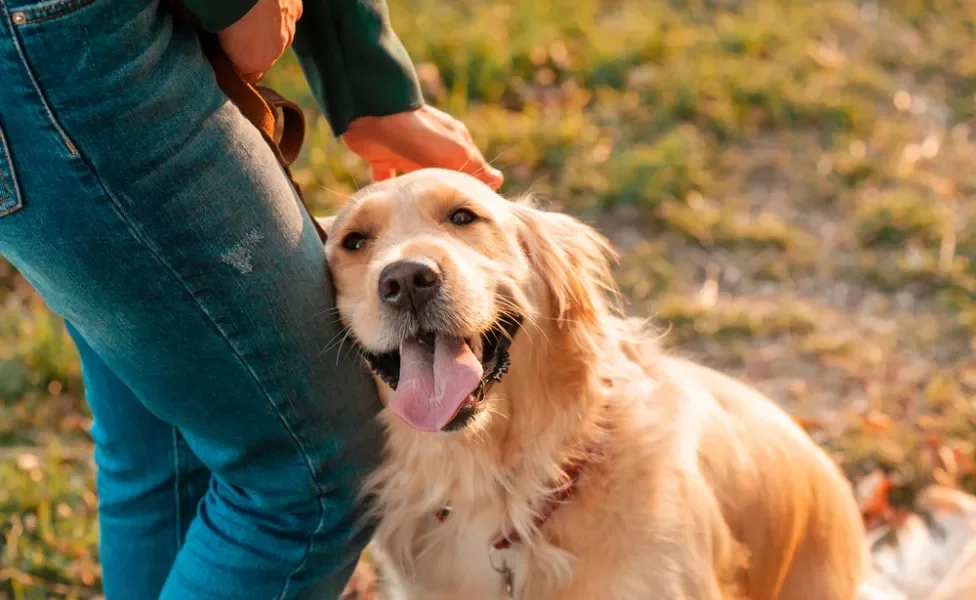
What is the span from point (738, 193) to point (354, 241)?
→ 10.3ft

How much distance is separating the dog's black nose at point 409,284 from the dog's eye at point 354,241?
223mm

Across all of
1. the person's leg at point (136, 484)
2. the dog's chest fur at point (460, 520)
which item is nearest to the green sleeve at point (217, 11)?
the person's leg at point (136, 484)

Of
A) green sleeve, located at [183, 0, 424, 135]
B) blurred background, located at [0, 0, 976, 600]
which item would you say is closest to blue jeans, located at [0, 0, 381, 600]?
green sleeve, located at [183, 0, 424, 135]

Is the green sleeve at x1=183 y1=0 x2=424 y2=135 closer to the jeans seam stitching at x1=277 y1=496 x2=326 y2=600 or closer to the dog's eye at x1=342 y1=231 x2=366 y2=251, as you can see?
the dog's eye at x1=342 y1=231 x2=366 y2=251

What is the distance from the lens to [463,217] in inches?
83.8

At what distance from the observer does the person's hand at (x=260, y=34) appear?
5.18ft

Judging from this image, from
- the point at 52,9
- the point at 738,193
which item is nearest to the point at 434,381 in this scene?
the point at 52,9

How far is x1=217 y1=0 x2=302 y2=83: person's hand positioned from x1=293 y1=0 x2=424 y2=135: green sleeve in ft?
0.72

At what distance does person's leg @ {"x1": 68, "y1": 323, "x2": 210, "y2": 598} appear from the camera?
201 cm

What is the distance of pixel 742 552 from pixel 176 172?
4.82 feet

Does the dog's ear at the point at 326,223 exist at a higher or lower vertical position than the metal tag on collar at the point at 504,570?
higher

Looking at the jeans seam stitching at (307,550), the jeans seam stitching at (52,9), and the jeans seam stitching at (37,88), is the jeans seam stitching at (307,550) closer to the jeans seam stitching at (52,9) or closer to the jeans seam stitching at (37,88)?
the jeans seam stitching at (37,88)

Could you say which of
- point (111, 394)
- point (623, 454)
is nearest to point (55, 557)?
point (111, 394)

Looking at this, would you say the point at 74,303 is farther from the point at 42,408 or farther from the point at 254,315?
the point at 42,408
